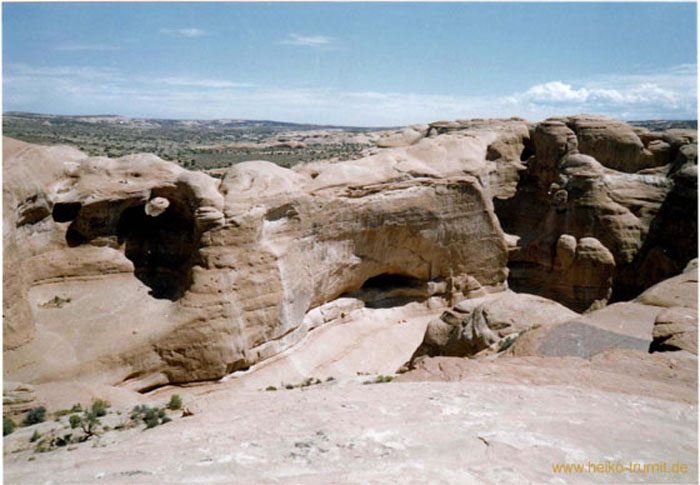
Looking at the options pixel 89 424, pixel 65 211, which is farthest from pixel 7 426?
pixel 65 211

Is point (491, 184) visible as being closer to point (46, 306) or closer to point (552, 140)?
point (552, 140)

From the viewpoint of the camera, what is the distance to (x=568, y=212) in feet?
63.9

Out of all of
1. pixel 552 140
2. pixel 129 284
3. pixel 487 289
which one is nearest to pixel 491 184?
pixel 552 140

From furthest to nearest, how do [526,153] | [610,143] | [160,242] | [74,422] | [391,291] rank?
[526,153]
[610,143]
[391,291]
[160,242]
[74,422]

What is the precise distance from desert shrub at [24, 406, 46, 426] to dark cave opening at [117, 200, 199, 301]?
5.31 meters

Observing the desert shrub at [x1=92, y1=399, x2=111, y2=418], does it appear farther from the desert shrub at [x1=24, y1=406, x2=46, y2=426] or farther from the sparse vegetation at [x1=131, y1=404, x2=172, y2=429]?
the desert shrub at [x1=24, y1=406, x2=46, y2=426]

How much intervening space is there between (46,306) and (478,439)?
10.7 metres

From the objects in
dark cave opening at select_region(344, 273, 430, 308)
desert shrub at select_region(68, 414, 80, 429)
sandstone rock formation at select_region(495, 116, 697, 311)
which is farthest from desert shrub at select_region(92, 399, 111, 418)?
sandstone rock formation at select_region(495, 116, 697, 311)

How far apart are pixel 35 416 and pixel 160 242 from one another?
6.64 m

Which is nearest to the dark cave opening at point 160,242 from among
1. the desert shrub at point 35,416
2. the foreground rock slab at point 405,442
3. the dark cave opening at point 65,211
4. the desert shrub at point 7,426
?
the dark cave opening at point 65,211

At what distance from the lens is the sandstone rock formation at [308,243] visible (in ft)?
38.0

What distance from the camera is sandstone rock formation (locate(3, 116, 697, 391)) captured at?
1159cm

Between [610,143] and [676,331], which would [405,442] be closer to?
[676,331]

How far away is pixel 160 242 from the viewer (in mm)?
14383
